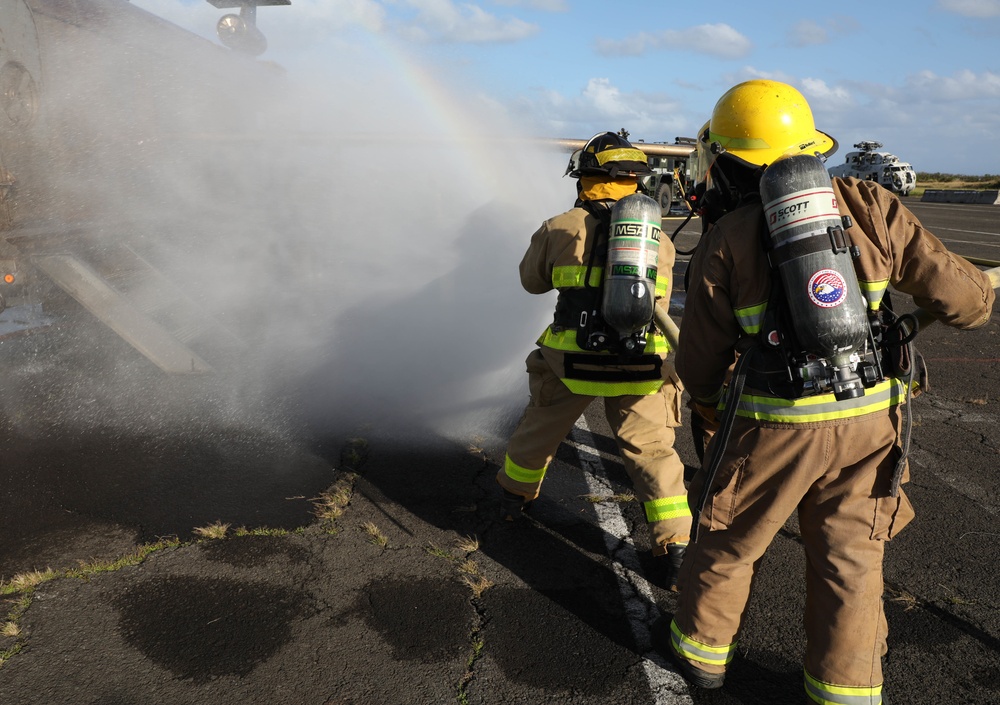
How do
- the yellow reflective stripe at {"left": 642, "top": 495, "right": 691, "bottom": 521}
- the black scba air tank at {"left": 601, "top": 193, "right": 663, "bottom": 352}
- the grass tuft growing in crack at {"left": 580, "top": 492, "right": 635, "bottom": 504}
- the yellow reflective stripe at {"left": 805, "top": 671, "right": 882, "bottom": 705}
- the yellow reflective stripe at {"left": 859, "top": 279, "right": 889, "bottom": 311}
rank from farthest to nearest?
the grass tuft growing in crack at {"left": 580, "top": 492, "right": 635, "bottom": 504} < the yellow reflective stripe at {"left": 642, "top": 495, "right": 691, "bottom": 521} < the black scba air tank at {"left": 601, "top": 193, "right": 663, "bottom": 352} < the yellow reflective stripe at {"left": 805, "top": 671, "right": 882, "bottom": 705} < the yellow reflective stripe at {"left": 859, "top": 279, "right": 889, "bottom": 311}

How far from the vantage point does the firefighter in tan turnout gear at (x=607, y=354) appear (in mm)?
3141

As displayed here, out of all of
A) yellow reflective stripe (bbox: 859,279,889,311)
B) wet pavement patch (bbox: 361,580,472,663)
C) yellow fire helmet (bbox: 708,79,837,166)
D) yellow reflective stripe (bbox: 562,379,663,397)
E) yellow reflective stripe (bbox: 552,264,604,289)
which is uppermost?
yellow fire helmet (bbox: 708,79,837,166)

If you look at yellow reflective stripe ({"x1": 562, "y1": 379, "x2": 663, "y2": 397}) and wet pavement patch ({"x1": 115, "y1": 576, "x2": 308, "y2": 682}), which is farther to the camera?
yellow reflective stripe ({"x1": 562, "y1": 379, "x2": 663, "y2": 397})

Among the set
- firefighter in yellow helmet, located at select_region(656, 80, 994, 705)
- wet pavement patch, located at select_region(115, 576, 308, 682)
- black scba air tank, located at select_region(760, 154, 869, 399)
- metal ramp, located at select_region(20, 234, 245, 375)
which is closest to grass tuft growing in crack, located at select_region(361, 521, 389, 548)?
wet pavement patch, located at select_region(115, 576, 308, 682)

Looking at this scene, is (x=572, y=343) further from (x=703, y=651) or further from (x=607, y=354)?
(x=703, y=651)

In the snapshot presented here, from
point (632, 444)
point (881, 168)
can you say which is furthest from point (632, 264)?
point (881, 168)

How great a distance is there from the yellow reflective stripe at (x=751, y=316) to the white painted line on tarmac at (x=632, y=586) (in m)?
1.25

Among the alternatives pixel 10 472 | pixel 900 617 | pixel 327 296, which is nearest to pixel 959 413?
pixel 900 617

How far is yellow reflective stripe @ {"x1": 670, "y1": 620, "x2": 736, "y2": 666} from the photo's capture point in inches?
95.4

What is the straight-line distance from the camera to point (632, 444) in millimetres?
3234

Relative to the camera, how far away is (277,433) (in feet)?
15.7

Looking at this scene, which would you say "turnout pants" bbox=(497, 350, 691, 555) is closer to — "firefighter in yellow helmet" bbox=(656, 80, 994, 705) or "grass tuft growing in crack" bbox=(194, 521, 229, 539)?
"firefighter in yellow helmet" bbox=(656, 80, 994, 705)

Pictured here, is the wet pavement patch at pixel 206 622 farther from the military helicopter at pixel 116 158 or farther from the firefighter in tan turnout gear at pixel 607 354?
the military helicopter at pixel 116 158

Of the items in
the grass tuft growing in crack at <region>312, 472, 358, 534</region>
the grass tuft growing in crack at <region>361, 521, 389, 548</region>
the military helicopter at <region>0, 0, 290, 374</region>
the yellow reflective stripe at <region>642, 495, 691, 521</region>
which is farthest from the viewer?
the military helicopter at <region>0, 0, 290, 374</region>
